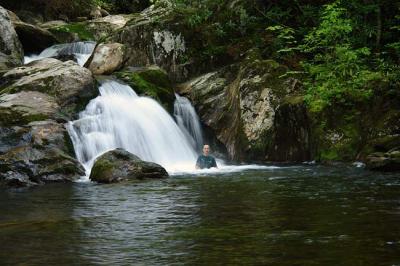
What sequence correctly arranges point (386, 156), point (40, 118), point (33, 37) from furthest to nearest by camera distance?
point (33, 37)
point (40, 118)
point (386, 156)

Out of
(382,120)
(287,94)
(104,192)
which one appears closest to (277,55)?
(287,94)

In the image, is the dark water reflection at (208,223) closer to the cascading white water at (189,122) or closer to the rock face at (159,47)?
the cascading white water at (189,122)

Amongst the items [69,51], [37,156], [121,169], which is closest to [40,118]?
[37,156]

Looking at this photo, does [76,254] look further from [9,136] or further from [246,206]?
[9,136]

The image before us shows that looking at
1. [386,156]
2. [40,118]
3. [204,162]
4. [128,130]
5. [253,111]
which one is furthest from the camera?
[253,111]

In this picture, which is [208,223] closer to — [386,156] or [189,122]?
[386,156]

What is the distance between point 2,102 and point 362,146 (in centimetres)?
1157

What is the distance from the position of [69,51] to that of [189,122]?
7.49 metres

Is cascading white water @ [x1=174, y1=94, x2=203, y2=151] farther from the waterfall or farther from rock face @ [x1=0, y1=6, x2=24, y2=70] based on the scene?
rock face @ [x1=0, y1=6, x2=24, y2=70]

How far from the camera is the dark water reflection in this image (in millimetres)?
5961

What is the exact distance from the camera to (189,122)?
21.4 meters

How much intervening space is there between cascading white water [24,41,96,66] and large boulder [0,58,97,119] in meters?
5.00

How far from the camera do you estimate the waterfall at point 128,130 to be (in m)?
17.5

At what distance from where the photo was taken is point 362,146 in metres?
18.1
